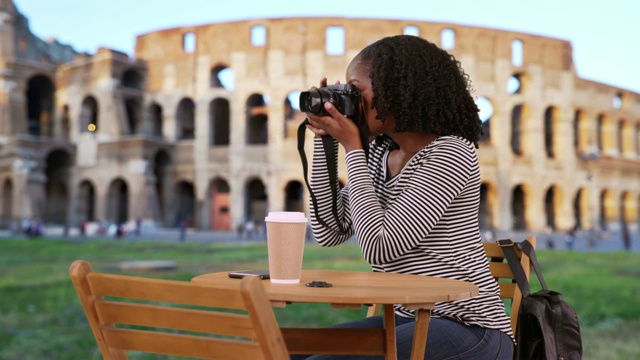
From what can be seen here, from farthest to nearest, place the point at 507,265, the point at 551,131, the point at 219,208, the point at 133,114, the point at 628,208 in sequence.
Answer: the point at 628,208
the point at 551,131
the point at 133,114
the point at 219,208
the point at 507,265

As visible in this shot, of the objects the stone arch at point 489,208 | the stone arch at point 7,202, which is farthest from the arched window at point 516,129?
the stone arch at point 7,202

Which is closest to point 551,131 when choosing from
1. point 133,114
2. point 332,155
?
point 133,114

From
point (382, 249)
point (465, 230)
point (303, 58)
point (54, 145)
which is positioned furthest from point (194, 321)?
point (54, 145)

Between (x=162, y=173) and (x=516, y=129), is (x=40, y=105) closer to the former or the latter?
(x=162, y=173)

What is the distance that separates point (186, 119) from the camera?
33031mm

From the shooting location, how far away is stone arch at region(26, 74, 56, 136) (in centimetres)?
3481

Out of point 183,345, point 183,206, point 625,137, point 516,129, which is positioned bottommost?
point 183,206

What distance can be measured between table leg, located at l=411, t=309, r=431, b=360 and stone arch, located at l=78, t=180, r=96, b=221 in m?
32.3

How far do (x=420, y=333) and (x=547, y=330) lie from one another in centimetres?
63

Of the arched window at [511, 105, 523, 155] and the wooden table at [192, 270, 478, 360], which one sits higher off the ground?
the arched window at [511, 105, 523, 155]

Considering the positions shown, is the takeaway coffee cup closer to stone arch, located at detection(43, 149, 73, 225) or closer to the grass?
the grass

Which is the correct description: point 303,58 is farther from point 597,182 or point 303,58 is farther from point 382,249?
point 382,249

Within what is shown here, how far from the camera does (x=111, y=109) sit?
30.4 m

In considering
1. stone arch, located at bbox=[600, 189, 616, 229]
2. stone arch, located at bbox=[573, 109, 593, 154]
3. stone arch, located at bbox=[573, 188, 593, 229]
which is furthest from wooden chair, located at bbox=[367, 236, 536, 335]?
stone arch, located at bbox=[600, 189, 616, 229]
